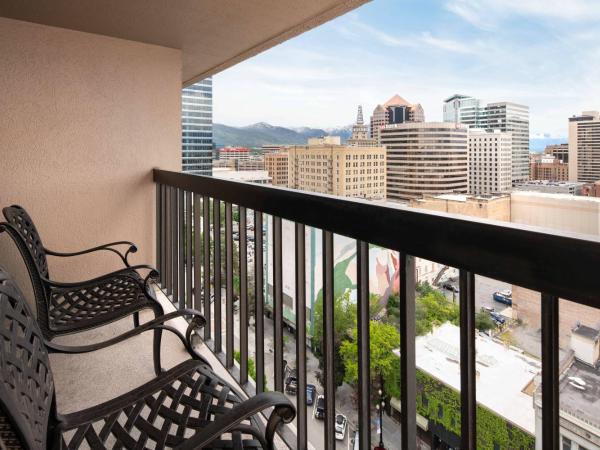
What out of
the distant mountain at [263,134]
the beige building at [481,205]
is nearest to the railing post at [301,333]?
the beige building at [481,205]

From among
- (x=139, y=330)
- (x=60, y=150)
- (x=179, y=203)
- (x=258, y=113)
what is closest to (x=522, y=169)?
(x=139, y=330)

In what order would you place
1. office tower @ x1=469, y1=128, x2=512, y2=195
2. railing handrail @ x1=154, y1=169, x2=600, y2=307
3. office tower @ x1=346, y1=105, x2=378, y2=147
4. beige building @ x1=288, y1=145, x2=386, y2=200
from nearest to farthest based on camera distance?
1. railing handrail @ x1=154, y1=169, x2=600, y2=307
2. office tower @ x1=469, y1=128, x2=512, y2=195
3. beige building @ x1=288, y1=145, x2=386, y2=200
4. office tower @ x1=346, y1=105, x2=378, y2=147

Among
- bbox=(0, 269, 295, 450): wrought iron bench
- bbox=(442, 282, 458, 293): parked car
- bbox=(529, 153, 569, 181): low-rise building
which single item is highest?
bbox=(529, 153, 569, 181): low-rise building

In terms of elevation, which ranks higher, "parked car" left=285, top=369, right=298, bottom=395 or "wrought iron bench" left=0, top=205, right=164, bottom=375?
"wrought iron bench" left=0, top=205, right=164, bottom=375

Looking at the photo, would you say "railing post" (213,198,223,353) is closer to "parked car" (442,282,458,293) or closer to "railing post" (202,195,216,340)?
"railing post" (202,195,216,340)

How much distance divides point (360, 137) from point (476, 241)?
1.97 m

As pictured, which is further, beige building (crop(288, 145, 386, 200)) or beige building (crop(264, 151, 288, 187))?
beige building (crop(264, 151, 288, 187))

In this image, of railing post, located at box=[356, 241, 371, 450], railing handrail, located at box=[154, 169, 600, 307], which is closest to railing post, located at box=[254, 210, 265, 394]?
railing handrail, located at box=[154, 169, 600, 307]

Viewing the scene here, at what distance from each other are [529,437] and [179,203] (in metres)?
2.54

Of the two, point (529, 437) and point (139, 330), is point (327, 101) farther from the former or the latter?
point (529, 437)

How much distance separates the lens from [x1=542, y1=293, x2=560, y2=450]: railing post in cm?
69

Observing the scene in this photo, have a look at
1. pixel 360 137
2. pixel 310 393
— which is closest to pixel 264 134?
pixel 360 137

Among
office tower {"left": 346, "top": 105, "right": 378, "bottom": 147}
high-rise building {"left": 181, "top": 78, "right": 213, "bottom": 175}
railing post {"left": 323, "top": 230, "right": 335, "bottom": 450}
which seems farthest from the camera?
high-rise building {"left": 181, "top": 78, "right": 213, "bottom": 175}

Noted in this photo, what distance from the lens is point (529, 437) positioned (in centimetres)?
78
